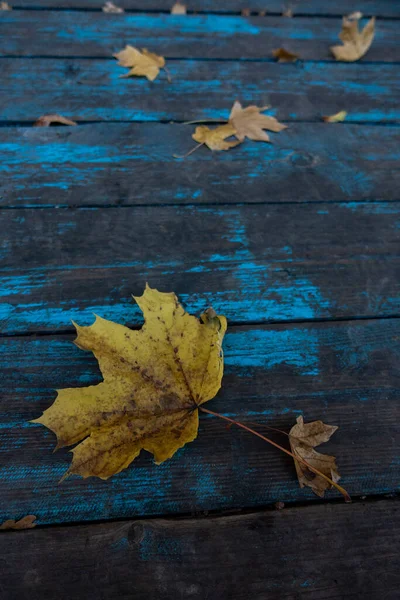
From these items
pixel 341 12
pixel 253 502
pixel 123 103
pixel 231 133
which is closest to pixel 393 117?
pixel 231 133

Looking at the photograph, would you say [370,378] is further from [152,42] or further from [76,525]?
[152,42]

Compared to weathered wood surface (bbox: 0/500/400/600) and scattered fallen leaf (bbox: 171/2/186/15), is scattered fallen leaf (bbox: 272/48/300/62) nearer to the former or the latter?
scattered fallen leaf (bbox: 171/2/186/15)

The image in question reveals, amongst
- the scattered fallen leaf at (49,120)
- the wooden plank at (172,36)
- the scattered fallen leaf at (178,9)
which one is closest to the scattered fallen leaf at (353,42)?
the wooden plank at (172,36)

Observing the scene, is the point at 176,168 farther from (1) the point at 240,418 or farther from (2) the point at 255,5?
(2) the point at 255,5

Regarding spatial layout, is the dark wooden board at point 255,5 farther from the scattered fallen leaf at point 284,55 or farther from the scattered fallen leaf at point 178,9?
the scattered fallen leaf at point 284,55

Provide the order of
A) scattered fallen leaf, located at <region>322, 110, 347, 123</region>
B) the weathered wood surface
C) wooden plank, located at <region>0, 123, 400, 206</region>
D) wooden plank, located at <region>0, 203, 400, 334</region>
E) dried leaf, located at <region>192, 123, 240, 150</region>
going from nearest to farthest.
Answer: the weathered wood surface → wooden plank, located at <region>0, 203, 400, 334</region> → wooden plank, located at <region>0, 123, 400, 206</region> → dried leaf, located at <region>192, 123, 240, 150</region> → scattered fallen leaf, located at <region>322, 110, 347, 123</region>

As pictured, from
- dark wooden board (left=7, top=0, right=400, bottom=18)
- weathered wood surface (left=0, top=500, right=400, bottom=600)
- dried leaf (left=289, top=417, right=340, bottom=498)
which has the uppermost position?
dark wooden board (left=7, top=0, right=400, bottom=18)

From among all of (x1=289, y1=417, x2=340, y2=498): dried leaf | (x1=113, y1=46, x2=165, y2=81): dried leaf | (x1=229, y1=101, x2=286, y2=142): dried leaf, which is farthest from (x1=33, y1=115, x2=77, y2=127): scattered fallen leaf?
(x1=289, y1=417, x2=340, y2=498): dried leaf
